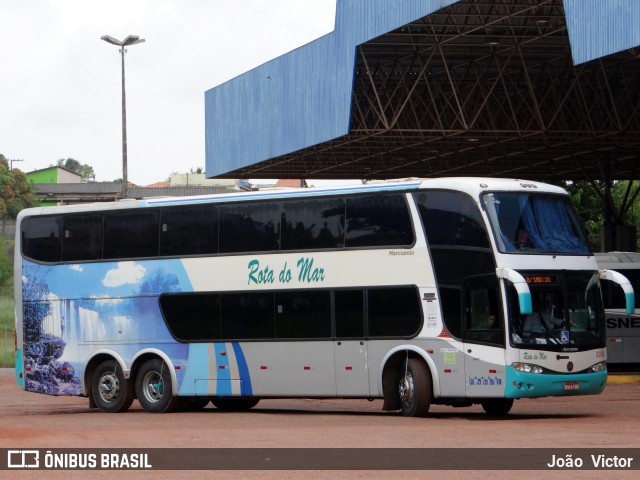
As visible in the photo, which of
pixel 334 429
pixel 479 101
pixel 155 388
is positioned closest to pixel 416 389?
pixel 334 429

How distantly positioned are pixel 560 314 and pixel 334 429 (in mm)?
4251

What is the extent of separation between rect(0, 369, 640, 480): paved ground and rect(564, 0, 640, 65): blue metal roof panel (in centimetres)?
618

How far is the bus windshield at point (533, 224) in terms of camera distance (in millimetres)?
20469

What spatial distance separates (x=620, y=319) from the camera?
34.8 metres

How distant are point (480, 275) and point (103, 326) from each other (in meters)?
7.31

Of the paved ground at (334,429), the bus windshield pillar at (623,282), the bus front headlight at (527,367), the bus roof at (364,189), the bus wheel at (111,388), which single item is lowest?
the paved ground at (334,429)

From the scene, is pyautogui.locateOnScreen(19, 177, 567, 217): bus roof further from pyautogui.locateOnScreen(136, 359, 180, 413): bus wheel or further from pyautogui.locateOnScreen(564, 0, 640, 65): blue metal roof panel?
pyautogui.locateOnScreen(564, 0, 640, 65): blue metal roof panel

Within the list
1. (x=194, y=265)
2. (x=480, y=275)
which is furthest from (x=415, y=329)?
(x=194, y=265)

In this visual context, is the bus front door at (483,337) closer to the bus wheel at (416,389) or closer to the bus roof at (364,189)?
the bus wheel at (416,389)

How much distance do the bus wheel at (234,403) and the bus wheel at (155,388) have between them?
1.36 m

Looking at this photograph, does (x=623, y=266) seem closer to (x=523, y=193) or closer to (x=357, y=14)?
(x=357, y=14)

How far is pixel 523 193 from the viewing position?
21.0m

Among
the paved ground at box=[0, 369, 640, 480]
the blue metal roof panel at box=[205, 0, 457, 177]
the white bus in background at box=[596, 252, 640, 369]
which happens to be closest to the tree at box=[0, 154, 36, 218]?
the blue metal roof panel at box=[205, 0, 457, 177]

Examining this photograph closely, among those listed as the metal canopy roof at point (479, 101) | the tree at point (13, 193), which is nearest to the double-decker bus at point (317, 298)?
the metal canopy roof at point (479, 101)
